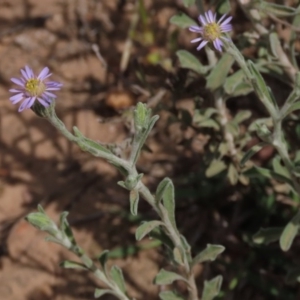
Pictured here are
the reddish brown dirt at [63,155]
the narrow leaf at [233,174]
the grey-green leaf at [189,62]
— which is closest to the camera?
the grey-green leaf at [189,62]

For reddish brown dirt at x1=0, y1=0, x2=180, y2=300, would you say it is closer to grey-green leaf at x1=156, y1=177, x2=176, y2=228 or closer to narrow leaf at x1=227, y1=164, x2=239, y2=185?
narrow leaf at x1=227, y1=164, x2=239, y2=185

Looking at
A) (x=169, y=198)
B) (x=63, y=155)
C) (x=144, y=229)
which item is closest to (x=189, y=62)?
(x=169, y=198)

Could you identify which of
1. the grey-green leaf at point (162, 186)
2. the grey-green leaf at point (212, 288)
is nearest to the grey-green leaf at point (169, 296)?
the grey-green leaf at point (212, 288)

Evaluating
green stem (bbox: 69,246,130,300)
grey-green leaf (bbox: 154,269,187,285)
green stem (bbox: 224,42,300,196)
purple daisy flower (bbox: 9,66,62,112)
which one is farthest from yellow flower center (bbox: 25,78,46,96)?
grey-green leaf (bbox: 154,269,187,285)

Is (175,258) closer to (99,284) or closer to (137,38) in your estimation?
(99,284)

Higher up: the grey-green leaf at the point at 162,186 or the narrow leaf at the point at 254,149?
the narrow leaf at the point at 254,149

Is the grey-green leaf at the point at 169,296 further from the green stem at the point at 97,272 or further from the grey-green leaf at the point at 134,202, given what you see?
the grey-green leaf at the point at 134,202

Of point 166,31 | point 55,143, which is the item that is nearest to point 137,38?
point 166,31
